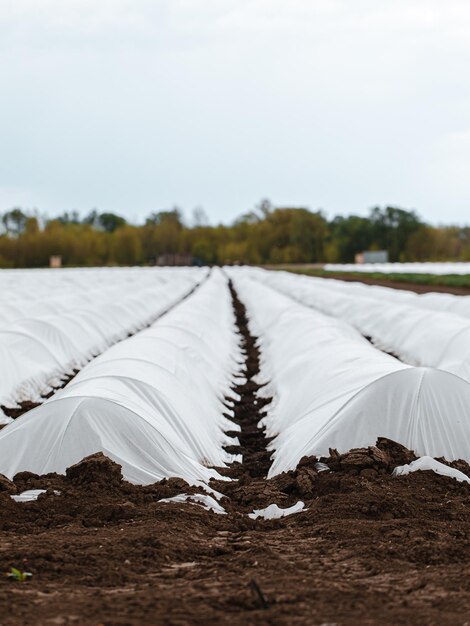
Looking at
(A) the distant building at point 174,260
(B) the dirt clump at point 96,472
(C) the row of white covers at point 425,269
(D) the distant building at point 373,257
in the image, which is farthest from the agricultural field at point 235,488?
(A) the distant building at point 174,260

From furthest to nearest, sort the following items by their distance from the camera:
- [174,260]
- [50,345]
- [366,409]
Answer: [174,260]
[50,345]
[366,409]

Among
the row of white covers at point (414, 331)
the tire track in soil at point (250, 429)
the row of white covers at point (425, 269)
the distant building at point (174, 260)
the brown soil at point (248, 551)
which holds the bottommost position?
the tire track in soil at point (250, 429)

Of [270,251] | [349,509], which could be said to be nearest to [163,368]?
[349,509]

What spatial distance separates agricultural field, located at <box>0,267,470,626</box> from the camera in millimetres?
3811

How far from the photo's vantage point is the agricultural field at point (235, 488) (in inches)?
150

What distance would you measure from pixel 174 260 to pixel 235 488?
91129mm

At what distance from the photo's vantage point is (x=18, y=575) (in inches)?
162

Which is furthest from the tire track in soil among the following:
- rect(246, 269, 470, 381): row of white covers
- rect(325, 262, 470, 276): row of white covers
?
rect(325, 262, 470, 276): row of white covers

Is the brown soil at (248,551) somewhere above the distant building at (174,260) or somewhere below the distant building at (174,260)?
below

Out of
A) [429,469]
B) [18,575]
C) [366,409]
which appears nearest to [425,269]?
[366,409]

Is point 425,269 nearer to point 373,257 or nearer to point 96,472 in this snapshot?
point 373,257

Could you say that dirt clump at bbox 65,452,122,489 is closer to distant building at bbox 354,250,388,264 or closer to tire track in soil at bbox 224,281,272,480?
tire track in soil at bbox 224,281,272,480

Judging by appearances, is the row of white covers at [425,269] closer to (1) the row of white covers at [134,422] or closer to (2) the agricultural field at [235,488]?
(2) the agricultural field at [235,488]

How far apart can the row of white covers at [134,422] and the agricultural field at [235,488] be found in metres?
0.02
